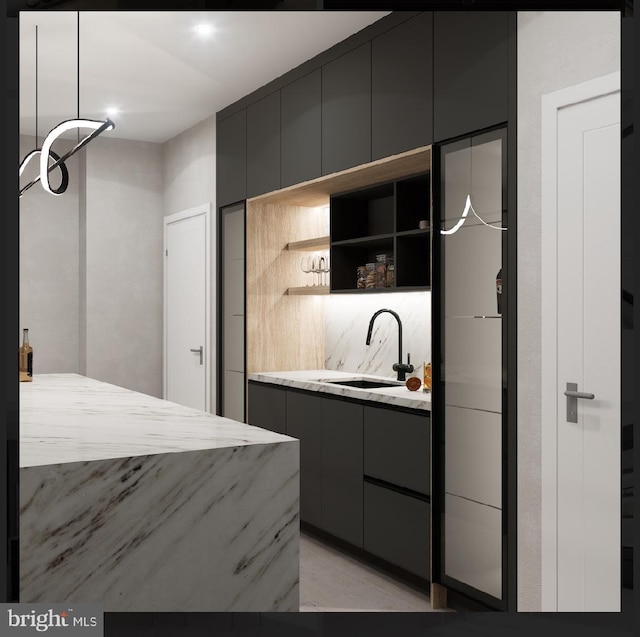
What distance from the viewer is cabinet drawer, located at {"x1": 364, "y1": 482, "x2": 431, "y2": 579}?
304 cm

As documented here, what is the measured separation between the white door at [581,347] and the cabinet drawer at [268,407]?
191 cm

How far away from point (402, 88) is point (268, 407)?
2.02m

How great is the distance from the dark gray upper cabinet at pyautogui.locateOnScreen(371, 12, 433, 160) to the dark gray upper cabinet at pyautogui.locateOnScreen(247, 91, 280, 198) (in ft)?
3.17

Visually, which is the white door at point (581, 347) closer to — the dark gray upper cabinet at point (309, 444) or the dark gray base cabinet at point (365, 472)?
the dark gray base cabinet at point (365, 472)

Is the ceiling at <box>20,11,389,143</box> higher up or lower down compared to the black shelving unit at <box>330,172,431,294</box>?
higher up

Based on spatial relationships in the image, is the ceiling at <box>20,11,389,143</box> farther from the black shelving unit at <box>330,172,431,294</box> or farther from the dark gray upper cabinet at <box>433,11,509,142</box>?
the black shelving unit at <box>330,172,431,294</box>

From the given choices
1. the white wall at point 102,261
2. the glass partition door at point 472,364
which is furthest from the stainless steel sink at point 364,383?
the white wall at point 102,261

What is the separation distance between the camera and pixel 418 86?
3.06m

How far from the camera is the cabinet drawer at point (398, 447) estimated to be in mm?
3039

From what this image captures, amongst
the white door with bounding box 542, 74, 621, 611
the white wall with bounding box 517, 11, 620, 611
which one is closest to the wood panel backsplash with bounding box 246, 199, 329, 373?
the white wall with bounding box 517, 11, 620, 611

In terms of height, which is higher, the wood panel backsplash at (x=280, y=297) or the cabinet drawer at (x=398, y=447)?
the wood panel backsplash at (x=280, y=297)

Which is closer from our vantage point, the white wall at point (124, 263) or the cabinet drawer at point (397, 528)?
the cabinet drawer at point (397, 528)

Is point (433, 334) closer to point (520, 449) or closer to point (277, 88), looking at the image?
point (520, 449)

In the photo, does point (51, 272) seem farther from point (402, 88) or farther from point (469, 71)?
point (469, 71)
